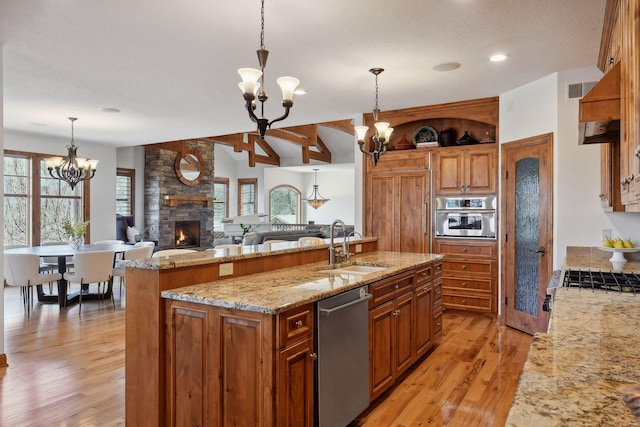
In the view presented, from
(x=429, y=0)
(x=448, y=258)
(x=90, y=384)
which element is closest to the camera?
(x=429, y=0)

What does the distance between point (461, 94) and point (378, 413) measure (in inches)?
149

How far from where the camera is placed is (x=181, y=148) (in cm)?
1009

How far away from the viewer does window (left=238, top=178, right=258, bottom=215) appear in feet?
46.4

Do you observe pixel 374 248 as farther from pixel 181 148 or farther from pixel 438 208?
pixel 181 148

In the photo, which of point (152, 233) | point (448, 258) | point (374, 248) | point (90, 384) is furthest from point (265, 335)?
point (152, 233)

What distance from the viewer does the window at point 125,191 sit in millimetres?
9688

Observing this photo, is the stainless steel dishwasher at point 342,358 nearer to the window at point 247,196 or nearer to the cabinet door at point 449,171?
the cabinet door at point 449,171

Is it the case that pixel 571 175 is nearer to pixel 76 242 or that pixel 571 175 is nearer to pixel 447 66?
pixel 447 66

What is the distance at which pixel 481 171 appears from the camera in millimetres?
5230

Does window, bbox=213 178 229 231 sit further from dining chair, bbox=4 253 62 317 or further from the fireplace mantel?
dining chair, bbox=4 253 62 317

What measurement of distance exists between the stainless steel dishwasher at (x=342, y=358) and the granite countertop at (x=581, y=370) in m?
1.09

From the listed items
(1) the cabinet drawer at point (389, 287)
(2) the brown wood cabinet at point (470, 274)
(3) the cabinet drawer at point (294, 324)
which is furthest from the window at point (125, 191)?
(3) the cabinet drawer at point (294, 324)

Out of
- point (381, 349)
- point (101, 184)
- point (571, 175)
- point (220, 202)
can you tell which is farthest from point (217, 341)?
point (220, 202)

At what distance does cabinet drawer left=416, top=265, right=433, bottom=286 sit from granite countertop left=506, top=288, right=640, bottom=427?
5.70ft
